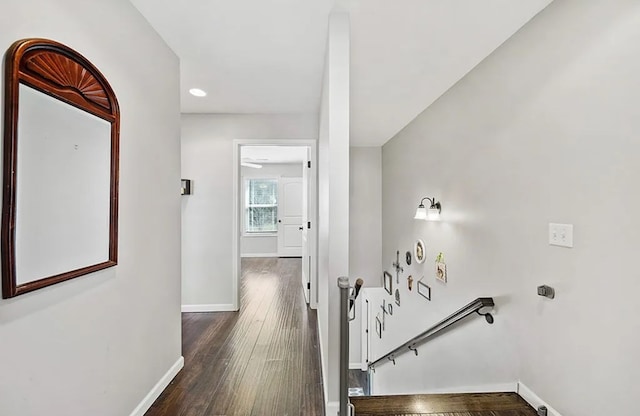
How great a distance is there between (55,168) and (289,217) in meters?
6.90

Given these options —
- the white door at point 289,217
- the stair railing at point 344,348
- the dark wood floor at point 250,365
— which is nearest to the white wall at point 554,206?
the stair railing at point 344,348

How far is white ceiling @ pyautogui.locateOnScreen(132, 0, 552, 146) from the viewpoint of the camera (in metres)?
1.74

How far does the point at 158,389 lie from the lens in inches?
77.5

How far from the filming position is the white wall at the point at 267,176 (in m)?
8.02

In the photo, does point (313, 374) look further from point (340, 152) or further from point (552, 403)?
point (340, 152)

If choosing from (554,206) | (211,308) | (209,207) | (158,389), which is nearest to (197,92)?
(209,207)

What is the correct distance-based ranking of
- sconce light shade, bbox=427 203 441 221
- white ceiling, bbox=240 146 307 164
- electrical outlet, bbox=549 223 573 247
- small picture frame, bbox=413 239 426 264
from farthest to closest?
white ceiling, bbox=240 146 307 164 → small picture frame, bbox=413 239 426 264 → sconce light shade, bbox=427 203 441 221 → electrical outlet, bbox=549 223 573 247

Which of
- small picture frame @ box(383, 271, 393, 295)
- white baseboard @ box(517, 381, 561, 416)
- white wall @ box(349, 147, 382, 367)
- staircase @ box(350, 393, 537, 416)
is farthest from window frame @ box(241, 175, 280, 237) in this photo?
white baseboard @ box(517, 381, 561, 416)

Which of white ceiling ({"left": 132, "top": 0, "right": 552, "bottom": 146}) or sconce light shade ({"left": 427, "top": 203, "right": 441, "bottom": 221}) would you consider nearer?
white ceiling ({"left": 132, "top": 0, "right": 552, "bottom": 146})

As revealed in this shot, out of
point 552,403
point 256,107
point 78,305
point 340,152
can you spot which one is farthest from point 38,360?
point 256,107

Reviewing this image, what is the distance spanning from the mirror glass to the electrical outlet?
233 centimetres

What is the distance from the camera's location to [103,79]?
144cm

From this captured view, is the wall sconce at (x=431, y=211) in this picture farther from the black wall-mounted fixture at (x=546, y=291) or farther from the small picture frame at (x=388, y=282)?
the small picture frame at (x=388, y=282)

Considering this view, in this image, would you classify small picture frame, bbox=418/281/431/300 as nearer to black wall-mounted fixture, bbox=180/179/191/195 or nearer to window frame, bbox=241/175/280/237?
black wall-mounted fixture, bbox=180/179/191/195
